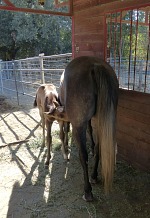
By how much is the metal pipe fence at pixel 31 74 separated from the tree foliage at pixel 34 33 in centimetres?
492

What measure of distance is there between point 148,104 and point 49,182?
1663 millimetres

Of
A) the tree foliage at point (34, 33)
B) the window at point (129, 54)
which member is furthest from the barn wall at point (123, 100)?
the tree foliage at point (34, 33)

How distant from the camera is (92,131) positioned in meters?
3.67

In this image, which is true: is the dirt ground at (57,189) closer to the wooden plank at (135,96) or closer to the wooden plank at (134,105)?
the wooden plank at (134,105)

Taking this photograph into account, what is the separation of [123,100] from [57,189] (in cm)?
153

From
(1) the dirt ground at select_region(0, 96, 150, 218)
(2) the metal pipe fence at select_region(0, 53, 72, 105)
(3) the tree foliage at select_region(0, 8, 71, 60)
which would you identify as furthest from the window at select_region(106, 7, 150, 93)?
(3) the tree foliage at select_region(0, 8, 71, 60)

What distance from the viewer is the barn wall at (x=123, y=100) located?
279 cm

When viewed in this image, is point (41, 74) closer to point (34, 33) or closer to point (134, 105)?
point (134, 105)

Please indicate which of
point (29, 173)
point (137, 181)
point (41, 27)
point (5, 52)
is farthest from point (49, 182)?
point (5, 52)

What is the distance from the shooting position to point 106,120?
2219 millimetres

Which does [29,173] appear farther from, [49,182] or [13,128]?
[13,128]

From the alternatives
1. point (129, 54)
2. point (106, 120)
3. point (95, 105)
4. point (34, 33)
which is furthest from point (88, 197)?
point (34, 33)

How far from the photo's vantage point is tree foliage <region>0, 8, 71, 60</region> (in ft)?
44.6

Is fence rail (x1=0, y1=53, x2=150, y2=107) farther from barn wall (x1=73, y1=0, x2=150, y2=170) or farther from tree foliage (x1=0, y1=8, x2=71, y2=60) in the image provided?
tree foliage (x1=0, y1=8, x2=71, y2=60)
